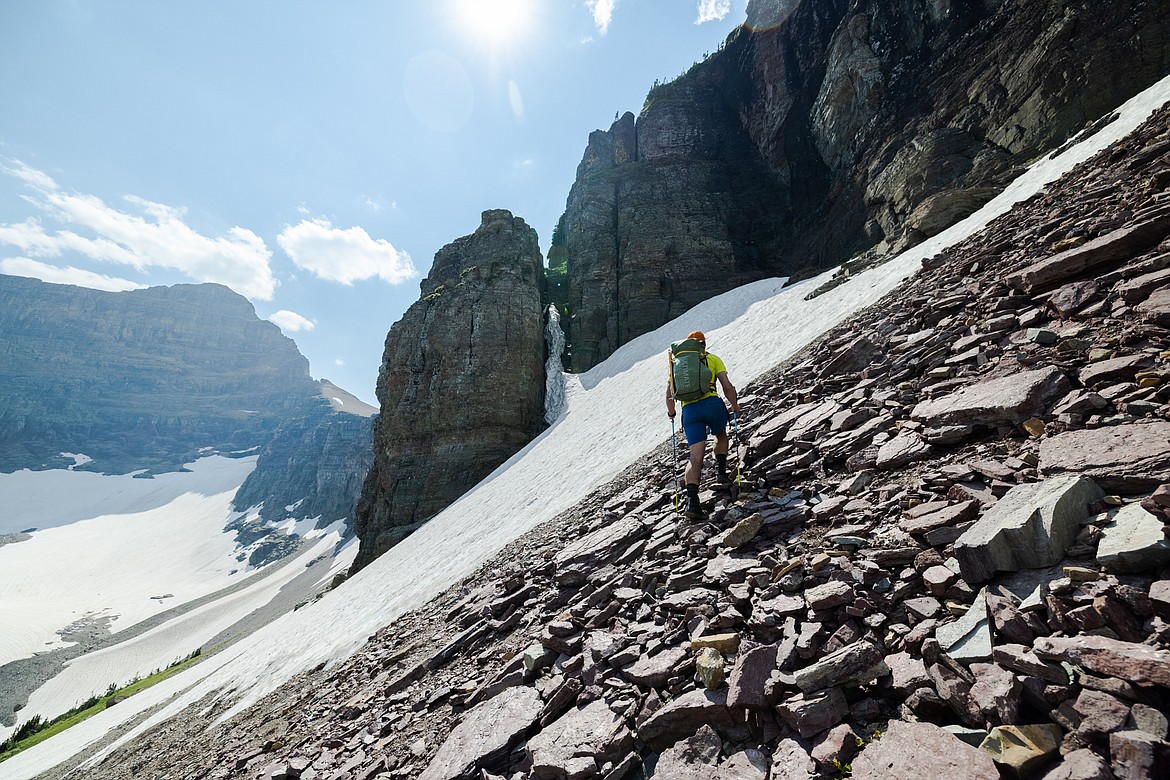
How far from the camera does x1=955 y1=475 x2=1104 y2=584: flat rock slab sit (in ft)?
9.18

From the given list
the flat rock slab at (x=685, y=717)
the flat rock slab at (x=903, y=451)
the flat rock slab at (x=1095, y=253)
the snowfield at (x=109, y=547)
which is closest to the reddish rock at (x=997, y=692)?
the flat rock slab at (x=685, y=717)

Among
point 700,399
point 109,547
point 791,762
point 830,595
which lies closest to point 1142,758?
point 791,762

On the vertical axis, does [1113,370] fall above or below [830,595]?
above

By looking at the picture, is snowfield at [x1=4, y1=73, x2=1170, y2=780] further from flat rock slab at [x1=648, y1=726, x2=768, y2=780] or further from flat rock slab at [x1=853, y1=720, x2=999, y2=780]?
flat rock slab at [x1=853, y1=720, x2=999, y2=780]

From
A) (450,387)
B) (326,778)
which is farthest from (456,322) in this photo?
(326,778)

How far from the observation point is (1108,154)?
32.8ft

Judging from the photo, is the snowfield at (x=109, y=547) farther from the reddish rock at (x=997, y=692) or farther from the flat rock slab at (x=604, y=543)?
the reddish rock at (x=997, y=692)

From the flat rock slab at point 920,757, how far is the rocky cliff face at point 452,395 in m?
30.0

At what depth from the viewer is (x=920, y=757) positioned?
7.52 ft

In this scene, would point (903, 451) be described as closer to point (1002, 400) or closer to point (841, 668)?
point (1002, 400)

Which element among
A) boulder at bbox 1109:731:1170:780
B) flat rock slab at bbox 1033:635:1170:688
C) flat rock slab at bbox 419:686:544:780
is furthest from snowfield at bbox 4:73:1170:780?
boulder at bbox 1109:731:1170:780

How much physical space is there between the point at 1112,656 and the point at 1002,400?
3053 millimetres

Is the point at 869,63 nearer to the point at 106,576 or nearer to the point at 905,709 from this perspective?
the point at 905,709

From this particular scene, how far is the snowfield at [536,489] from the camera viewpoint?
485 inches
